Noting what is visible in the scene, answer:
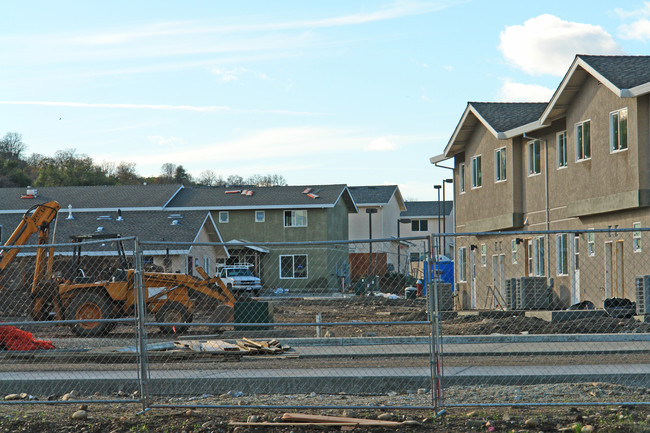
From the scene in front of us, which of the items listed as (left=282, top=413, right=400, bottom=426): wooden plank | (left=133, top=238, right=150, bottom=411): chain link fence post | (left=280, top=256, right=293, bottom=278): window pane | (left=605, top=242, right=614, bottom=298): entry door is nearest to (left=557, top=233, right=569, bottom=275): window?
(left=605, top=242, right=614, bottom=298): entry door

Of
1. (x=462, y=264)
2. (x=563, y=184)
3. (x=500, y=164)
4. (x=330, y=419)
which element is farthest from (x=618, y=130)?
(x=330, y=419)

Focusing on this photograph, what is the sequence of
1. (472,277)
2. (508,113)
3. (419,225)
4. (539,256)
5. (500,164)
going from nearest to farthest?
(539,256), (500,164), (508,113), (472,277), (419,225)

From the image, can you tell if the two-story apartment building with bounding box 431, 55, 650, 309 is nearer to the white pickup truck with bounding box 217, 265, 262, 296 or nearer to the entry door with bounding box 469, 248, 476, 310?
the entry door with bounding box 469, 248, 476, 310

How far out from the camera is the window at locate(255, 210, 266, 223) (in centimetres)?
6149

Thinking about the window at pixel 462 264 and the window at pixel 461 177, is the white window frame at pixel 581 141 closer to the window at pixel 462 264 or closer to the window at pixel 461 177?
the window at pixel 462 264

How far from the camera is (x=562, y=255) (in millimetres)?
29484

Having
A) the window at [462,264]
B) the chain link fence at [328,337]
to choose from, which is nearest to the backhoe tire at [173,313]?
the chain link fence at [328,337]

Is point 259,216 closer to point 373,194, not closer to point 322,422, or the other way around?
point 373,194

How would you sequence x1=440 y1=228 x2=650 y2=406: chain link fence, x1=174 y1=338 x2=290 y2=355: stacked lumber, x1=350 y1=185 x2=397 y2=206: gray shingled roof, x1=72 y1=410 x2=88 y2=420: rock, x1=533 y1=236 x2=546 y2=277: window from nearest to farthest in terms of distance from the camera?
x1=72 y1=410 x2=88 y2=420: rock
x1=440 y1=228 x2=650 y2=406: chain link fence
x1=174 y1=338 x2=290 y2=355: stacked lumber
x1=533 y1=236 x2=546 y2=277: window
x1=350 y1=185 x2=397 y2=206: gray shingled roof

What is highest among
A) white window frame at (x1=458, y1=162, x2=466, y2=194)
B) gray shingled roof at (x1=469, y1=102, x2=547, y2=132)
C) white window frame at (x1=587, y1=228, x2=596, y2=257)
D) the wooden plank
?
gray shingled roof at (x1=469, y1=102, x2=547, y2=132)

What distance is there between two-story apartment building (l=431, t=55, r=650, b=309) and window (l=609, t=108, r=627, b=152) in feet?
0.12

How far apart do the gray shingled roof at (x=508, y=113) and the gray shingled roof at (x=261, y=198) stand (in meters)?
26.1

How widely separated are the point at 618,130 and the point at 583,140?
7.25 ft

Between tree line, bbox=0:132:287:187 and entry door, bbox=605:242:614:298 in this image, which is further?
tree line, bbox=0:132:287:187
